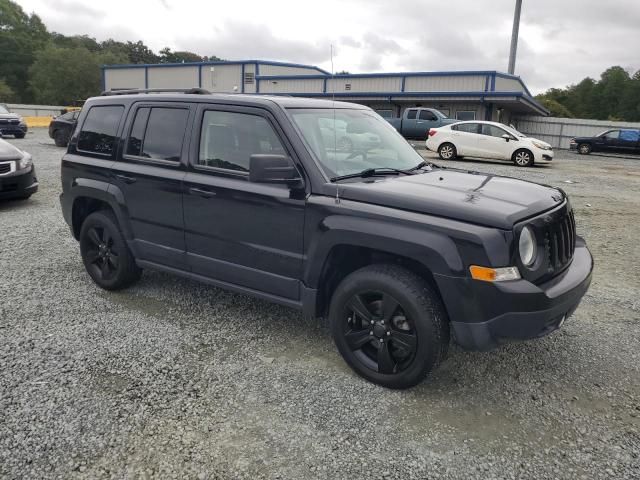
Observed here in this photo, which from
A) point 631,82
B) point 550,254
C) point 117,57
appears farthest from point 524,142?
point 117,57

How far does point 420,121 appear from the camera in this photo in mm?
24281

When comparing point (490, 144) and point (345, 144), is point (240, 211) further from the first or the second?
point (490, 144)

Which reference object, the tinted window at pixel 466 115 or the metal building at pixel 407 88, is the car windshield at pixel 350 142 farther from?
the tinted window at pixel 466 115

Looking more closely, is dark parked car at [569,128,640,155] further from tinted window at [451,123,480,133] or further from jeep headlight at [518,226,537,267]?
jeep headlight at [518,226,537,267]

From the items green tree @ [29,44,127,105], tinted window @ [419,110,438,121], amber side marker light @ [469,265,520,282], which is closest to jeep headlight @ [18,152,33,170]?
amber side marker light @ [469,265,520,282]

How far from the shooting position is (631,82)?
80.2 metres

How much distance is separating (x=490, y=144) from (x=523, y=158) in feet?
4.01

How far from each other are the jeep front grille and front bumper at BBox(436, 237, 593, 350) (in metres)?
0.22

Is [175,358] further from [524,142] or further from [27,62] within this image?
[27,62]

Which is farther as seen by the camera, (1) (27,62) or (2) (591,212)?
(1) (27,62)

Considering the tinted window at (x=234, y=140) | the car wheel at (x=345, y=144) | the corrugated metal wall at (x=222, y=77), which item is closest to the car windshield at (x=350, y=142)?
the car wheel at (x=345, y=144)

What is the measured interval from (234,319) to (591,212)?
805 cm

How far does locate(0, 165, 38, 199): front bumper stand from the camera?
8.44 meters

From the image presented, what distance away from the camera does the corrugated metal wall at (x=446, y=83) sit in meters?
29.8
